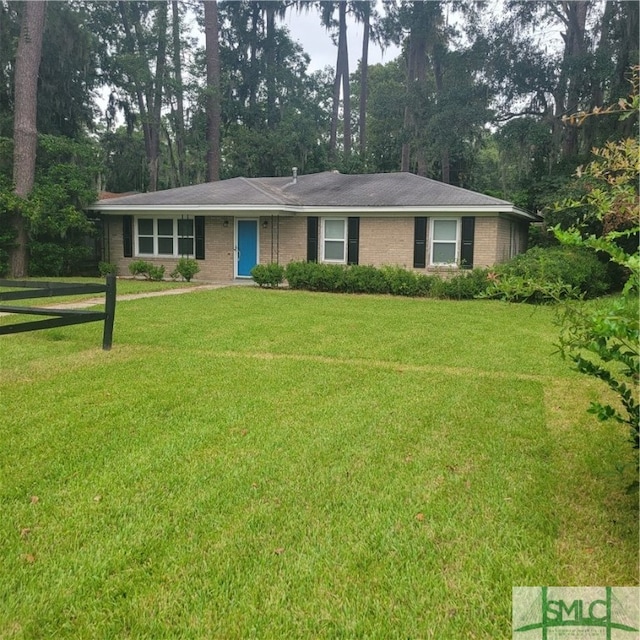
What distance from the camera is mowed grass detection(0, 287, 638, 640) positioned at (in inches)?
88.1

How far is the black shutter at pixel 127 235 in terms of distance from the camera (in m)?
19.2

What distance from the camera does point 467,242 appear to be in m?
16.2

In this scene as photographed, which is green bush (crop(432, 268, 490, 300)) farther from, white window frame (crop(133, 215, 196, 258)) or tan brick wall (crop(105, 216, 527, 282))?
white window frame (crop(133, 215, 196, 258))

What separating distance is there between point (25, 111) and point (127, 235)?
466 cm

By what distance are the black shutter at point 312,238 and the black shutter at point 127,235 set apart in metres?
6.19

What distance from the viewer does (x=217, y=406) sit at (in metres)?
4.81

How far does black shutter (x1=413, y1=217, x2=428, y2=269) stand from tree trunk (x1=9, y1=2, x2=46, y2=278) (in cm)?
1179

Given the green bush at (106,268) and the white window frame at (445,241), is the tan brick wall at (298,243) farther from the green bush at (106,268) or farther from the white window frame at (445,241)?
the green bush at (106,268)

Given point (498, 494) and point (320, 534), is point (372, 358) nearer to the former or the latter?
point (498, 494)

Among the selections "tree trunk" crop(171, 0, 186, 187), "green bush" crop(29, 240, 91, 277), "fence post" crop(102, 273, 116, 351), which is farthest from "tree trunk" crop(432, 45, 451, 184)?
"fence post" crop(102, 273, 116, 351)

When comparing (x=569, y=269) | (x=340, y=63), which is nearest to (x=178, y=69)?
(x=340, y=63)

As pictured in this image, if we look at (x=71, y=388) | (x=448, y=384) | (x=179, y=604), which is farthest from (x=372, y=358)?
(x=179, y=604)

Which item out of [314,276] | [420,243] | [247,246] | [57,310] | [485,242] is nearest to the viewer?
[57,310]

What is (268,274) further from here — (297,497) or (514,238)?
(297,497)
